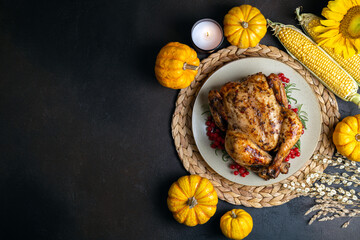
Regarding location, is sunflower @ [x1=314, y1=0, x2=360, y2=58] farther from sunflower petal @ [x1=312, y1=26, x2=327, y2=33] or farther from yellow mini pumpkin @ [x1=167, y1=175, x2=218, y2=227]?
yellow mini pumpkin @ [x1=167, y1=175, x2=218, y2=227]

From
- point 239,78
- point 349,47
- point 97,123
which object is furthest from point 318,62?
point 97,123

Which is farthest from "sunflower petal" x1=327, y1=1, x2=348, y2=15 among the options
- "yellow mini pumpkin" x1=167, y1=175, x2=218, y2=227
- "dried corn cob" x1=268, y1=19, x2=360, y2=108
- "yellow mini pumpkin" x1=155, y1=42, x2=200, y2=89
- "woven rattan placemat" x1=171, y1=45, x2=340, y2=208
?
"yellow mini pumpkin" x1=167, y1=175, x2=218, y2=227

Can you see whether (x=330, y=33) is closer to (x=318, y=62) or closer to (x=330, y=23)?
(x=330, y=23)

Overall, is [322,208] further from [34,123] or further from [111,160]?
[34,123]

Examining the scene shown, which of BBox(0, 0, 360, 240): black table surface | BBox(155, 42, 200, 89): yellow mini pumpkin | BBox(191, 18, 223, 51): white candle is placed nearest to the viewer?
BBox(155, 42, 200, 89): yellow mini pumpkin

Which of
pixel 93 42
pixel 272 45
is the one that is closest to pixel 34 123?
pixel 93 42
